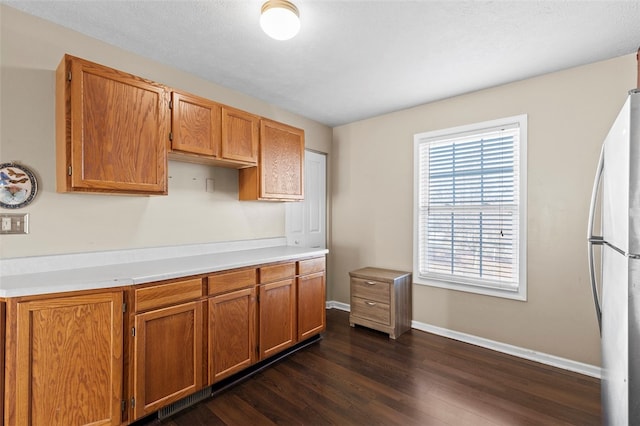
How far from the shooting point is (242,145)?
265cm

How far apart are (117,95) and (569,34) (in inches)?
120

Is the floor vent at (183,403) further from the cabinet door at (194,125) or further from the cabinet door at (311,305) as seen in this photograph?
the cabinet door at (194,125)

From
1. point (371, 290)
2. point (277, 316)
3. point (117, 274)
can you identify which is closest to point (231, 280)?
point (277, 316)

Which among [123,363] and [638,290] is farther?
[123,363]

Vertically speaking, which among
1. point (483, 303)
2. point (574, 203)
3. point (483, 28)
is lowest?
point (483, 303)

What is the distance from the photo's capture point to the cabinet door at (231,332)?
7.00 feet

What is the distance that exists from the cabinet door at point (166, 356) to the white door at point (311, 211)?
1.74 meters

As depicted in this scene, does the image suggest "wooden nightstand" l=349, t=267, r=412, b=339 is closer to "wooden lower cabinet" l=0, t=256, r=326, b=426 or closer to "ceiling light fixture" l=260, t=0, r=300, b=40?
"wooden lower cabinet" l=0, t=256, r=326, b=426

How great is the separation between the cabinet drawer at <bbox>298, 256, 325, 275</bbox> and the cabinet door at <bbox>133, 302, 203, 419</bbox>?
40.4 inches

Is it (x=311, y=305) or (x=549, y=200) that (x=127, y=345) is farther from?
(x=549, y=200)

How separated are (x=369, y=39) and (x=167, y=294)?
2.19 meters

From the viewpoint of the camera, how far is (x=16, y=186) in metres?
1.80

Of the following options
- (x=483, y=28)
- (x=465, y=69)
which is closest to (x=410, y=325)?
(x=465, y=69)

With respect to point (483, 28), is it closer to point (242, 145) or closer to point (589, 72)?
point (589, 72)
